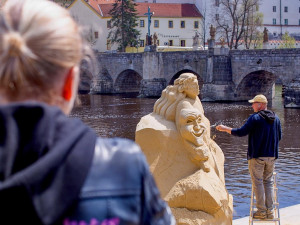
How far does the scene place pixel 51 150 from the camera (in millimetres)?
1283

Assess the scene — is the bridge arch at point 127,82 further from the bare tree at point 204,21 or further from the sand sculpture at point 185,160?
the sand sculpture at point 185,160

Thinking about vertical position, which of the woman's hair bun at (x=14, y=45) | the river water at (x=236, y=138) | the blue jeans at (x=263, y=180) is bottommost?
the river water at (x=236, y=138)

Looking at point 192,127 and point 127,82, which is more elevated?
point 192,127

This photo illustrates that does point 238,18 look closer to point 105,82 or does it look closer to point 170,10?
point 105,82

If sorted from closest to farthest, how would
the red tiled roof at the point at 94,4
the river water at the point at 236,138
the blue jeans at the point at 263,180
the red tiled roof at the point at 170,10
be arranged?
the blue jeans at the point at 263,180
the river water at the point at 236,138
the red tiled roof at the point at 94,4
the red tiled roof at the point at 170,10

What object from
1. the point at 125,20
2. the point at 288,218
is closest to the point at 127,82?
the point at 125,20

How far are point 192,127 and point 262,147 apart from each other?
56.5 inches

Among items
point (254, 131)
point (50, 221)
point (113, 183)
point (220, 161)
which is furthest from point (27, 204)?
point (254, 131)

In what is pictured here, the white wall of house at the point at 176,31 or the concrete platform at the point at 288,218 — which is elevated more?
the white wall of house at the point at 176,31

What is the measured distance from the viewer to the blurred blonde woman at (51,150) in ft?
4.11

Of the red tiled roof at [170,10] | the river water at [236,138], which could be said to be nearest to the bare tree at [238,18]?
the red tiled roof at [170,10]

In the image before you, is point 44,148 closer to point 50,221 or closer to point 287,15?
point 50,221

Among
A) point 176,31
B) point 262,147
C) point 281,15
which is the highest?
point 281,15

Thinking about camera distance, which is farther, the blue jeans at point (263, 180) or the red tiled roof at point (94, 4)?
the red tiled roof at point (94, 4)
